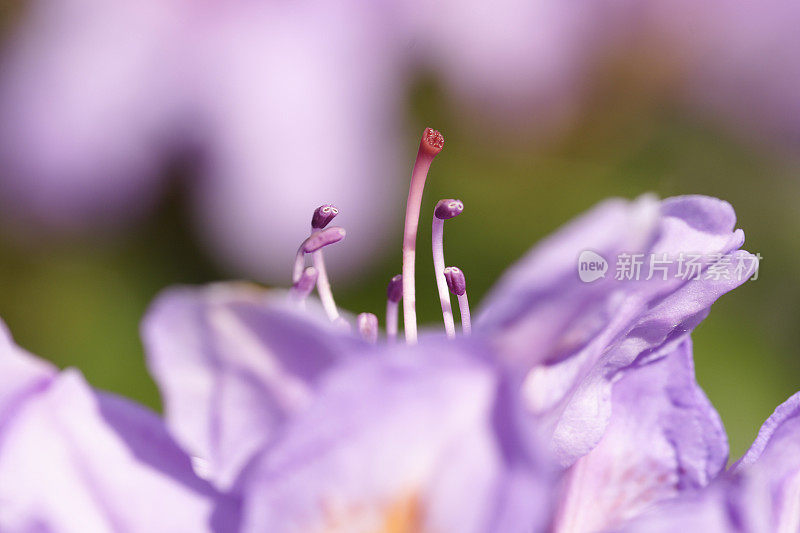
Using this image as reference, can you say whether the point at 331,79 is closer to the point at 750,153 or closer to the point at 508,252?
the point at 508,252

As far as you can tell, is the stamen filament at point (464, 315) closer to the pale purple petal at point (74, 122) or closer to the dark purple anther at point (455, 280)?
the dark purple anther at point (455, 280)

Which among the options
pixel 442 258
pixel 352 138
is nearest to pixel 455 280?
pixel 442 258

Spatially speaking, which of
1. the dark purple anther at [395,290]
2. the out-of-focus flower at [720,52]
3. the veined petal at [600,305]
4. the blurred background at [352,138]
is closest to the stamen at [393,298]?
the dark purple anther at [395,290]

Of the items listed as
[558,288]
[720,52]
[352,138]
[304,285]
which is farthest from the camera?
[720,52]

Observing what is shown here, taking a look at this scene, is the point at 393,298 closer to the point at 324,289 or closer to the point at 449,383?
the point at 324,289

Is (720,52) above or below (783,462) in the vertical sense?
above

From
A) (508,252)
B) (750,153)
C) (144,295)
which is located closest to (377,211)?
A: (508,252)
